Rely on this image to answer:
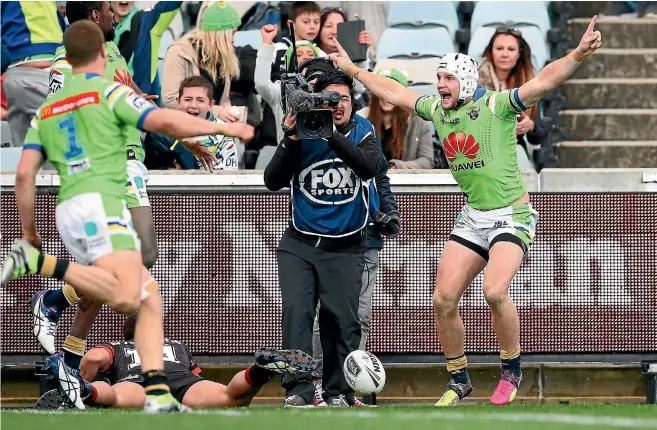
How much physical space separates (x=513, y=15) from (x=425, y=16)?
970 mm

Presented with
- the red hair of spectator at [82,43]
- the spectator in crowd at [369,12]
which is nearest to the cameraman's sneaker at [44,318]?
the red hair of spectator at [82,43]

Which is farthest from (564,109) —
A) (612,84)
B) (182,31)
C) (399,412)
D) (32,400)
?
(399,412)

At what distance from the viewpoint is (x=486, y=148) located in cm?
1002

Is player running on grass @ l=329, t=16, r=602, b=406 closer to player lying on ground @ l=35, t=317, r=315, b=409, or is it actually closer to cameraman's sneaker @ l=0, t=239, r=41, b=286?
player lying on ground @ l=35, t=317, r=315, b=409

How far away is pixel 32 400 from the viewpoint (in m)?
11.8

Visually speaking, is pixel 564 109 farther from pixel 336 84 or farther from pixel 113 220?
pixel 113 220

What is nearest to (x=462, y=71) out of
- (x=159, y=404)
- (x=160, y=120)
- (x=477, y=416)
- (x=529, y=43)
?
(x=160, y=120)

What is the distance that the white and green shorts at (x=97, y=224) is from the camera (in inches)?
316

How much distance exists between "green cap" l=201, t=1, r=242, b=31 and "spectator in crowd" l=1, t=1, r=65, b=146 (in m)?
1.44

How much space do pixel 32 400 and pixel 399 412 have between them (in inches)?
177

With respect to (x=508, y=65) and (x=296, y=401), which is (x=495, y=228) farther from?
(x=508, y=65)

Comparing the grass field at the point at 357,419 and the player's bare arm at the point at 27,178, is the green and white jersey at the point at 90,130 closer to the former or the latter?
the player's bare arm at the point at 27,178

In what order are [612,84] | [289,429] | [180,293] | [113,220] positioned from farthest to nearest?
[612,84] < [180,293] < [113,220] < [289,429]

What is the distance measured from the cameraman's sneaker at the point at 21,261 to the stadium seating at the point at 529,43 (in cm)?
753
